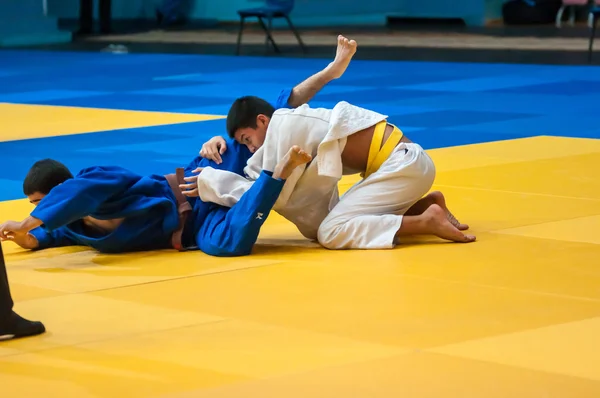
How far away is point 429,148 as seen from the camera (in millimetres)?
10164

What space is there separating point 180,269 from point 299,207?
81 cm

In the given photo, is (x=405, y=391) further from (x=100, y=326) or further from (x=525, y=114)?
(x=525, y=114)

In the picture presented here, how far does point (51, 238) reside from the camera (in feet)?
21.3

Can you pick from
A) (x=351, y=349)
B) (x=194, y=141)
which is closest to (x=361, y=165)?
(x=351, y=349)

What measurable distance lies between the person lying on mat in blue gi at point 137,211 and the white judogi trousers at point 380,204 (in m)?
0.42

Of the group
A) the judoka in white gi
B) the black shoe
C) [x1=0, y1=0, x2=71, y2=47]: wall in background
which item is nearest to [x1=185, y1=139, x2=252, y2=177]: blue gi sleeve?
the judoka in white gi

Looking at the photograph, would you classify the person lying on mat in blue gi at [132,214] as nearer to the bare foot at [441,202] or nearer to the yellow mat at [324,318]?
the yellow mat at [324,318]

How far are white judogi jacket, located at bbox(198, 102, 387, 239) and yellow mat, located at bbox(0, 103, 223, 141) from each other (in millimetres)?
5976

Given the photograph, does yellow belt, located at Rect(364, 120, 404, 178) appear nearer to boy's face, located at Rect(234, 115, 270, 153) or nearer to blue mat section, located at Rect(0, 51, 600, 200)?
boy's face, located at Rect(234, 115, 270, 153)

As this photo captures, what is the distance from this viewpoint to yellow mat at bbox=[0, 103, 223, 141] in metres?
12.0

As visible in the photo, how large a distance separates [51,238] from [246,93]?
8.66 metres

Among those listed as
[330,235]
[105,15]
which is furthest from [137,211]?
[105,15]

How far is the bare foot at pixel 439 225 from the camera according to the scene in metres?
6.05

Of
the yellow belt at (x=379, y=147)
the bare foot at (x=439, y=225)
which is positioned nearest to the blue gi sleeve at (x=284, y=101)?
the yellow belt at (x=379, y=147)
